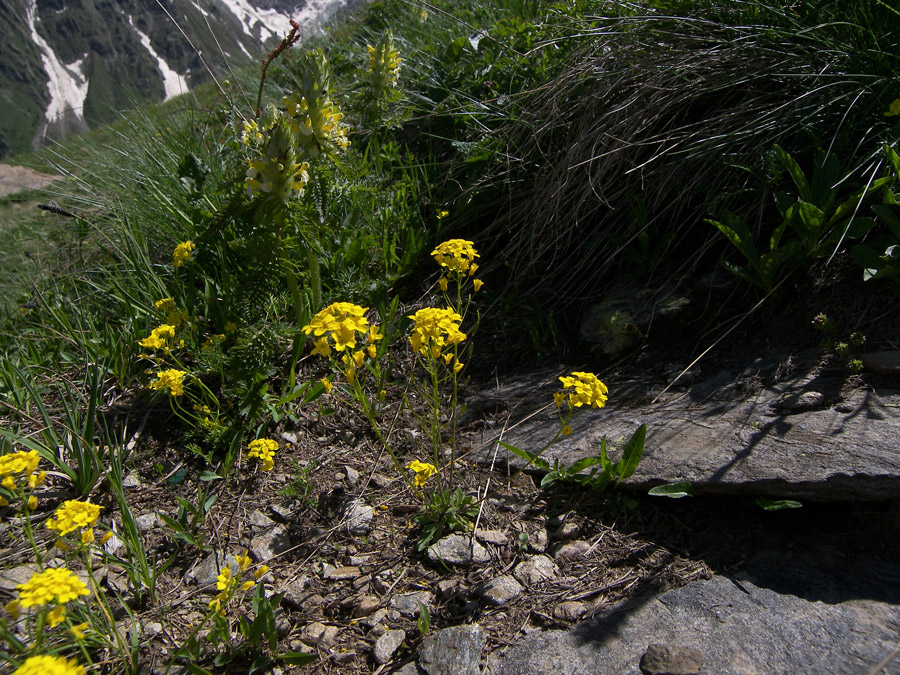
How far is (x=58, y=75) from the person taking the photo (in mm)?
101188

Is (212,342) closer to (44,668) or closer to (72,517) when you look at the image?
(72,517)

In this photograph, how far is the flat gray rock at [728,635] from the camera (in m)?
1.03

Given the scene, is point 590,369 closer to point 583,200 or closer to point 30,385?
point 583,200

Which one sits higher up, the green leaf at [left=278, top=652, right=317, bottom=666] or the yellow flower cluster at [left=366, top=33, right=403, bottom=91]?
the yellow flower cluster at [left=366, top=33, right=403, bottom=91]

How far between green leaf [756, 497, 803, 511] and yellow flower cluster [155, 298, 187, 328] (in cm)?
196

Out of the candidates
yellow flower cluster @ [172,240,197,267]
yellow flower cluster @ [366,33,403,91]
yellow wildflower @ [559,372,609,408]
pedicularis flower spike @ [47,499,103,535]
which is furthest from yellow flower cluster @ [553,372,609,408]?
yellow flower cluster @ [366,33,403,91]

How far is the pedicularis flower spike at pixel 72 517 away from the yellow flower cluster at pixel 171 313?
901 millimetres

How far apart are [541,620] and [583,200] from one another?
5.10 feet

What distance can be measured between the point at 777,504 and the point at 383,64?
3062mm

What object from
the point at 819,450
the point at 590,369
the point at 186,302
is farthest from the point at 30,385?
the point at 819,450

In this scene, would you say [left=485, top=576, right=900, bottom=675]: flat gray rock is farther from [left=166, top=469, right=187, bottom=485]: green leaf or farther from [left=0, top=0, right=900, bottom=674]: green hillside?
[left=166, top=469, right=187, bottom=485]: green leaf

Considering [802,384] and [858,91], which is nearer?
[802,384]

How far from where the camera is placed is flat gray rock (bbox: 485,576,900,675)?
40.7 inches

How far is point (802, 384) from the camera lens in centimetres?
158
